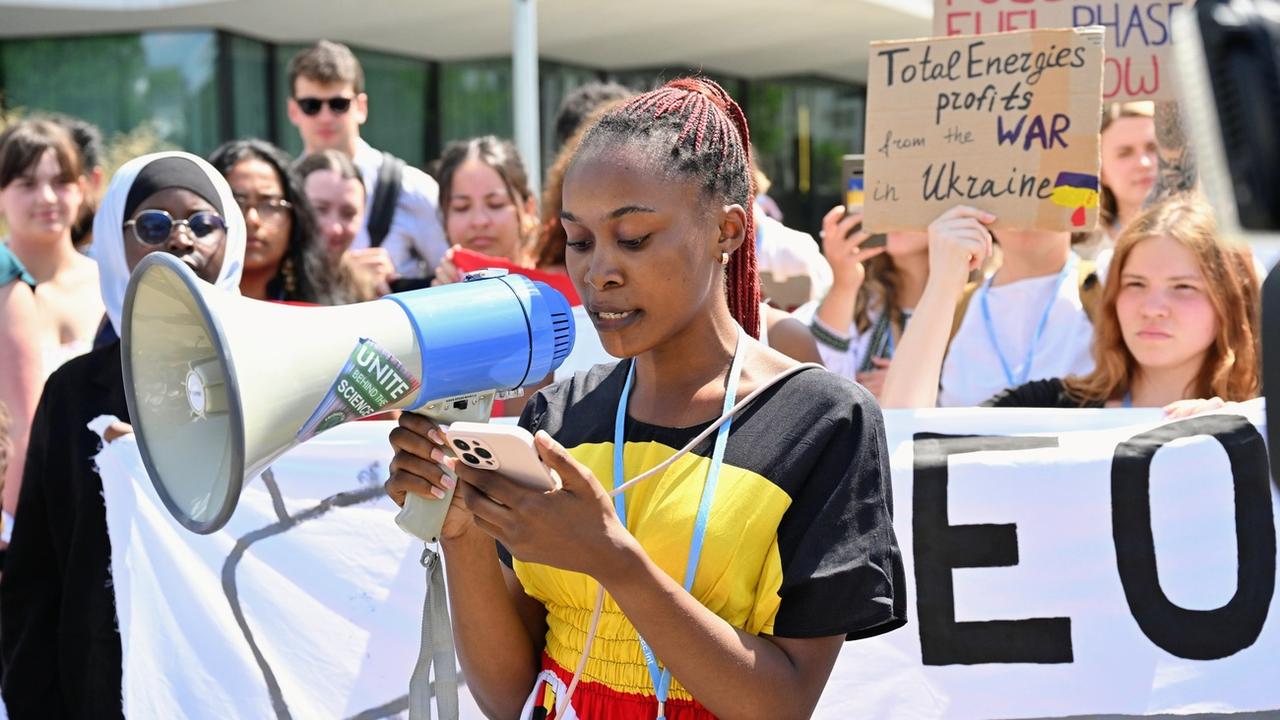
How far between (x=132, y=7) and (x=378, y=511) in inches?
504

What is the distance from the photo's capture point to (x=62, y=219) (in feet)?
17.4

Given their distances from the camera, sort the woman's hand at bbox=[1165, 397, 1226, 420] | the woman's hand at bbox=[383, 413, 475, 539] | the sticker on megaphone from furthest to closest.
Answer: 1. the woman's hand at bbox=[1165, 397, 1226, 420]
2. the woman's hand at bbox=[383, 413, 475, 539]
3. the sticker on megaphone

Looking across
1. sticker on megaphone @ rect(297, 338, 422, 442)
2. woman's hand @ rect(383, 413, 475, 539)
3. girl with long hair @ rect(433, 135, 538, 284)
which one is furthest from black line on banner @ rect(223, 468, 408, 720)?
girl with long hair @ rect(433, 135, 538, 284)

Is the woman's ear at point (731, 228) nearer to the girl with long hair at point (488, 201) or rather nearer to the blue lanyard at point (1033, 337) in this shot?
the blue lanyard at point (1033, 337)

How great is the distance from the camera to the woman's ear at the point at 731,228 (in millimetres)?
1943

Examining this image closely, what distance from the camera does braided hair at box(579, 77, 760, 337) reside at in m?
1.88

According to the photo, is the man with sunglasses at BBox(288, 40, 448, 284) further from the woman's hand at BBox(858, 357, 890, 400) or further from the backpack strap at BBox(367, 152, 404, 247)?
the woman's hand at BBox(858, 357, 890, 400)

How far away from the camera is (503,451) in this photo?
1707mm

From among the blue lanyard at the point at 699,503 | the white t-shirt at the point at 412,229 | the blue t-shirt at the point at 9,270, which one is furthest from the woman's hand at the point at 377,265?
the blue lanyard at the point at 699,503

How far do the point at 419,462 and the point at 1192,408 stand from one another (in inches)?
79.8

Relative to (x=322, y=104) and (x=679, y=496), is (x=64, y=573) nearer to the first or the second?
(x=679, y=496)

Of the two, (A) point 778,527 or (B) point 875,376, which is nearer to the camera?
(A) point 778,527

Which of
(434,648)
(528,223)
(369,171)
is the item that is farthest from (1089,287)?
(369,171)

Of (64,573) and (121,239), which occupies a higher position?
(121,239)
